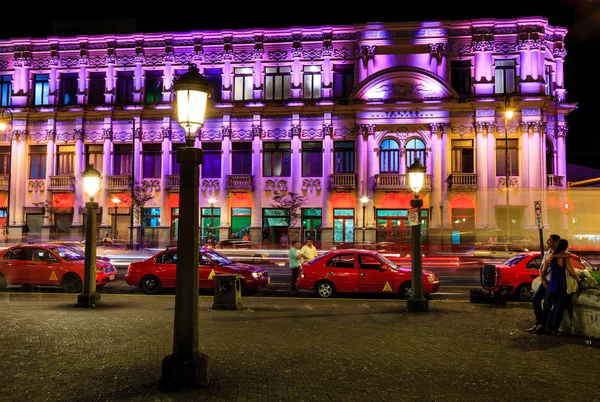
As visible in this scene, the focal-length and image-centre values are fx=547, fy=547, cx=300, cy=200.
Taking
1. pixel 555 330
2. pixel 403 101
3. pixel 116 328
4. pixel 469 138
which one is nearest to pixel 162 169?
pixel 403 101

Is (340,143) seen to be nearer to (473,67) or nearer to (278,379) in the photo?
(473,67)

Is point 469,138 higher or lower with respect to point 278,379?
higher

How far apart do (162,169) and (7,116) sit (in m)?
13.8

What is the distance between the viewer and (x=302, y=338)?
396 inches

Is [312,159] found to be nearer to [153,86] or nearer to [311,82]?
[311,82]

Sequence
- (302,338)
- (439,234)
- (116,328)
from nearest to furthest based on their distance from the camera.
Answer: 1. (302,338)
2. (116,328)
3. (439,234)

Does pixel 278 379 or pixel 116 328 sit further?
pixel 116 328

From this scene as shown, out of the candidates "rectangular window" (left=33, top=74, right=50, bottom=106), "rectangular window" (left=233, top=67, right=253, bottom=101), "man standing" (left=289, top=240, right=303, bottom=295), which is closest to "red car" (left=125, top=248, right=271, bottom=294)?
"man standing" (left=289, top=240, right=303, bottom=295)

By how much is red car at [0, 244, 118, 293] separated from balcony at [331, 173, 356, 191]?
85.5 feet

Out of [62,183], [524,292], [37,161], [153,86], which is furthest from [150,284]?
[37,161]

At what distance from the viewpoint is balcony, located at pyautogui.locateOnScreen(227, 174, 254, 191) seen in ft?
143

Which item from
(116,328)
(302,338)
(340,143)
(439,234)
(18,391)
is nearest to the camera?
(18,391)

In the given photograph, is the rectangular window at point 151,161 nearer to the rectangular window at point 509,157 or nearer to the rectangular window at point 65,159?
the rectangular window at point 65,159

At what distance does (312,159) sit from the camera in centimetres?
4391
